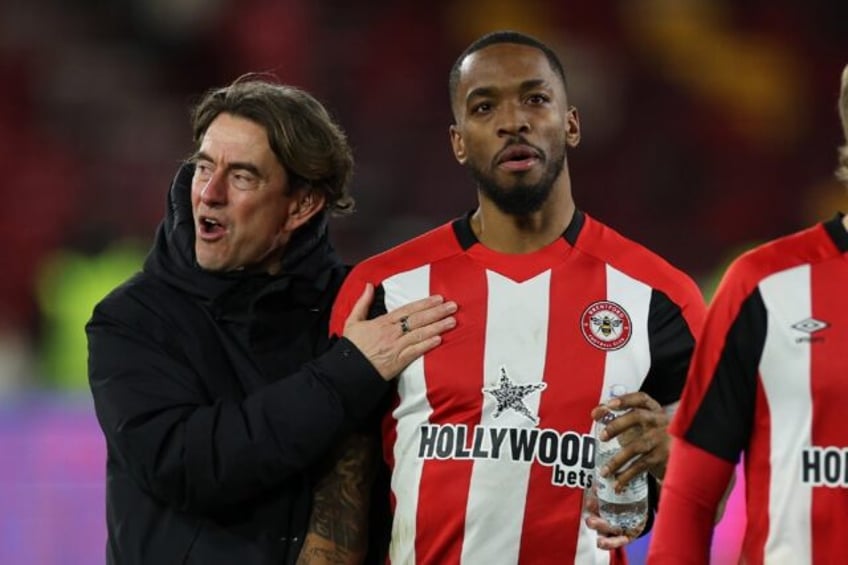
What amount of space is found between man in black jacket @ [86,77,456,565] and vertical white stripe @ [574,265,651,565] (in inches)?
12.3

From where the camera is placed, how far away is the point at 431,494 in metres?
3.15

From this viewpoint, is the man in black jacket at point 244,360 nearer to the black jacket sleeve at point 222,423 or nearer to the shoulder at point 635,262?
the black jacket sleeve at point 222,423

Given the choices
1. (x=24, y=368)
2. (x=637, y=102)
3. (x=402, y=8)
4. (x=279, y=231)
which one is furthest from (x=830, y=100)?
(x=279, y=231)

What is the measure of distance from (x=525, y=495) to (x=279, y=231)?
0.79m

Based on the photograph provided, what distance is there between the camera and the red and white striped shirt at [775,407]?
8.34ft

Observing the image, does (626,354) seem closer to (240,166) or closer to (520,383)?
(520,383)

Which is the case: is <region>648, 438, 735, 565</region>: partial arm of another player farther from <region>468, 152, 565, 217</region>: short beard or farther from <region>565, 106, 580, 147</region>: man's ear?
<region>565, 106, 580, 147</region>: man's ear

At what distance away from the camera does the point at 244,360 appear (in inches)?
133

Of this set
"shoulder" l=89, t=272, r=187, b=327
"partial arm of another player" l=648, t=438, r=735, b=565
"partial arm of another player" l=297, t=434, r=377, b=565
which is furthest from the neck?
"partial arm of another player" l=648, t=438, r=735, b=565

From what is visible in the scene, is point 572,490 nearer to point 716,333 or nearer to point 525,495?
point 525,495

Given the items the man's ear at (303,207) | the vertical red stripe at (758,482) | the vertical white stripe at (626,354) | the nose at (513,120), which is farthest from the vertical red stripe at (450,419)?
the vertical red stripe at (758,482)

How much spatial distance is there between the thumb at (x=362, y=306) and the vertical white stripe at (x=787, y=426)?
3.10 ft

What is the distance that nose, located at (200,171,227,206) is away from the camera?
340 centimetres

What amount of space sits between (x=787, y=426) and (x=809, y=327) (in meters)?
0.15
